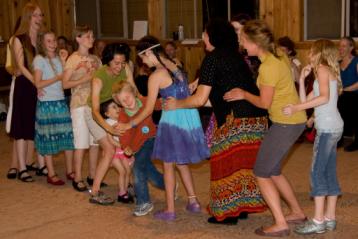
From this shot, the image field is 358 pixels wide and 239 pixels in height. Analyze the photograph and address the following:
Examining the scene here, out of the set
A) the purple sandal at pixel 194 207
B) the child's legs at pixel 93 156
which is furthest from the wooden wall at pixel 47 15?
the purple sandal at pixel 194 207

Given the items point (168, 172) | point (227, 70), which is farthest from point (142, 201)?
point (227, 70)

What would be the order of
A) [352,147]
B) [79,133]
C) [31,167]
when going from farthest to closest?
[352,147]
[31,167]
[79,133]

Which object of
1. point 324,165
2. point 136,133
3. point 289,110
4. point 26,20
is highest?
point 26,20

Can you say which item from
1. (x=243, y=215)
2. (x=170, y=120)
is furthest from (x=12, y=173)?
(x=243, y=215)

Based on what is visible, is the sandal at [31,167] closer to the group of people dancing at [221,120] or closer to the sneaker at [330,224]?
the group of people dancing at [221,120]

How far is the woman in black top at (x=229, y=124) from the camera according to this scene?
422 cm

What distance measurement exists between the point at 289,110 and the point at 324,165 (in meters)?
0.49

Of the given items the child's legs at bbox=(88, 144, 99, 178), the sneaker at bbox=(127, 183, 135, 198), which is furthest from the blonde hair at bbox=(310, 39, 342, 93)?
the child's legs at bbox=(88, 144, 99, 178)

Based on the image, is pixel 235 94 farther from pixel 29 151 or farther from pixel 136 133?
pixel 29 151

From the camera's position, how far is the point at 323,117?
4.11 metres

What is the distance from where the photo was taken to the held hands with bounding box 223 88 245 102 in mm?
4082

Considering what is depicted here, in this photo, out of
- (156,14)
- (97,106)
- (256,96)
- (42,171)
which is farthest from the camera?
(156,14)

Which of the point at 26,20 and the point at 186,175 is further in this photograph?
the point at 26,20

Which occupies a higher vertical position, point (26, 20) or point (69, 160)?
point (26, 20)
